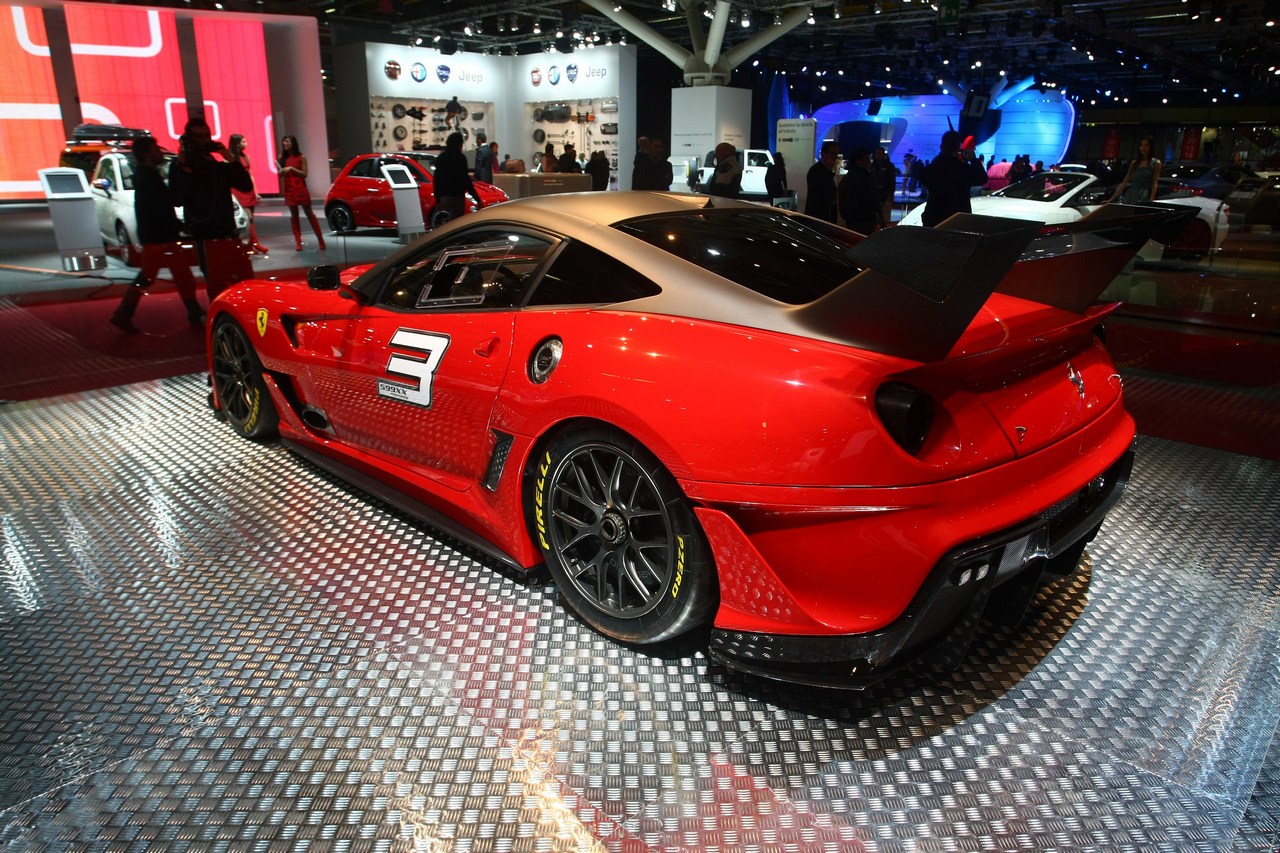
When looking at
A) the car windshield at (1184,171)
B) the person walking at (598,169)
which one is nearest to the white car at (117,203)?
the person walking at (598,169)

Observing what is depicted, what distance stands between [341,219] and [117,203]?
11.6 feet

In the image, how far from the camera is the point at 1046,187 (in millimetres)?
11500

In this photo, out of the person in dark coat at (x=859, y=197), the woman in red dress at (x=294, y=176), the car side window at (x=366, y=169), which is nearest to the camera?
the person in dark coat at (x=859, y=197)

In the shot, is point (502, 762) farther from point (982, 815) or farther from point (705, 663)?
point (982, 815)

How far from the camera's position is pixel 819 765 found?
5.99 feet

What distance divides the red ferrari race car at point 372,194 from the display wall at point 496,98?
8.56 metres

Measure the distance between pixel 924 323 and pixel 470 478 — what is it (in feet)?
4.66

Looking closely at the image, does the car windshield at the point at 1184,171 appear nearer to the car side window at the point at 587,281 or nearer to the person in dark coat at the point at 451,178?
the person in dark coat at the point at 451,178

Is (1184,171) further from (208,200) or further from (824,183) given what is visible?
(208,200)

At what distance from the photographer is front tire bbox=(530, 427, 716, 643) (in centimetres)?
196

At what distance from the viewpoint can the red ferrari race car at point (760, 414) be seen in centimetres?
170

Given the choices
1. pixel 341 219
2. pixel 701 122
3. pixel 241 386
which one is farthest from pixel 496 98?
pixel 241 386

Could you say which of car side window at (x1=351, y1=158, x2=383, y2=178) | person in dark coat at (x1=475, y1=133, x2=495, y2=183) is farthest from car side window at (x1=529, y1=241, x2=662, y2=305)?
person in dark coat at (x1=475, y1=133, x2=495, y2=183)

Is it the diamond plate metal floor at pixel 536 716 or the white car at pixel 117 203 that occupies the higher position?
the white car at pixel 117 203
